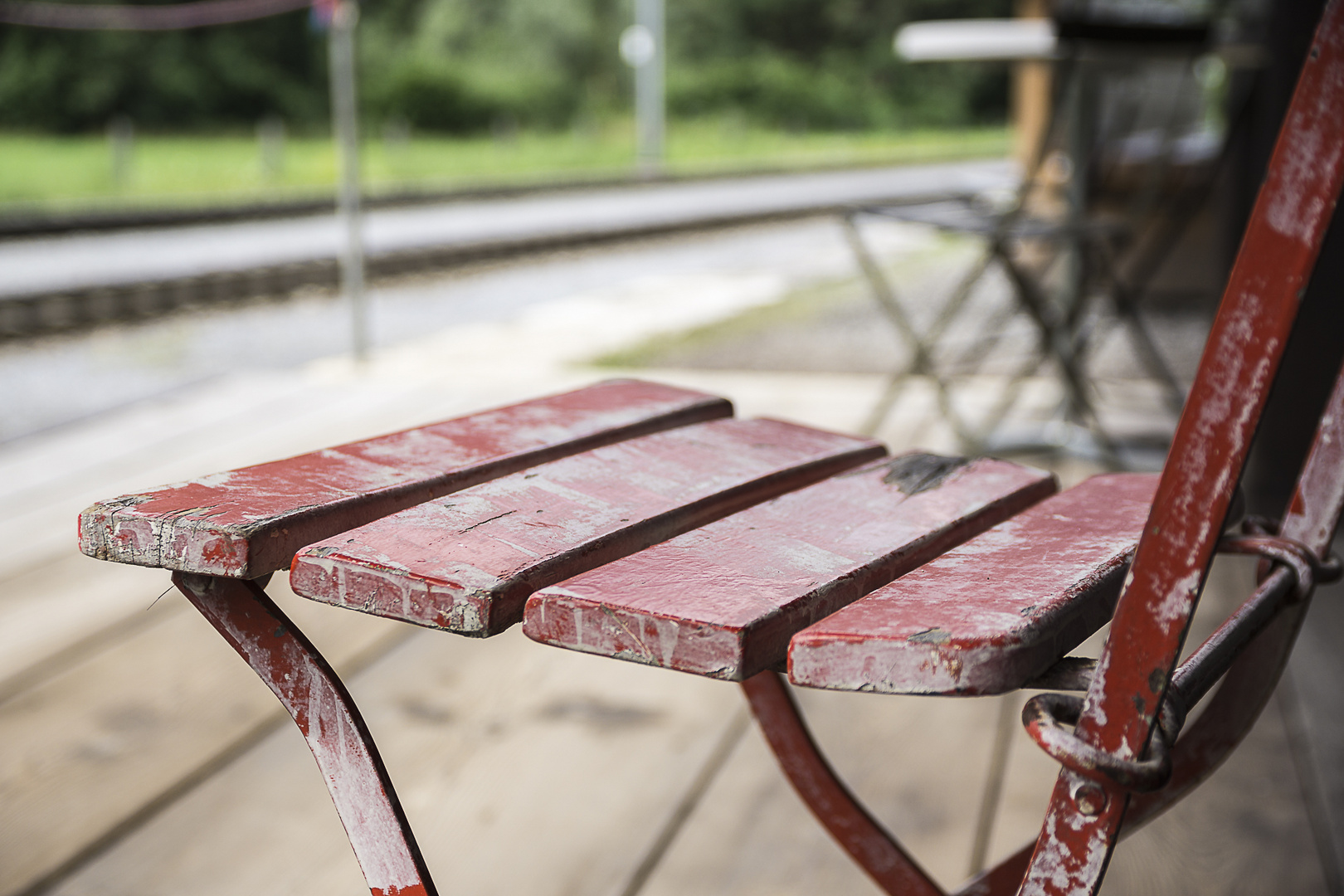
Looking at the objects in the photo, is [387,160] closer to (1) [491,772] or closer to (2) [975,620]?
(1) [491,772]

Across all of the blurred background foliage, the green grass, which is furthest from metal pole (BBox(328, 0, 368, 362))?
the blurred background foliage

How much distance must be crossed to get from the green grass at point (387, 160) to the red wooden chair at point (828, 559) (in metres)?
11.7

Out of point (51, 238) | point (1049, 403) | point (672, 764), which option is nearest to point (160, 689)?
point (672, 764)

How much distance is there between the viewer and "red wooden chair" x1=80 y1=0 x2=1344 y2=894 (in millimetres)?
487

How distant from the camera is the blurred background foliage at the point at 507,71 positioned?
77.0ft

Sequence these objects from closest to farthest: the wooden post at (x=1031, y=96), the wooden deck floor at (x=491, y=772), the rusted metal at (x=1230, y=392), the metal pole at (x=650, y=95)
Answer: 1. the rusted metal at (x=1230, y=392)
2. the wooden deck floor at (x=491, y=772)
3. the wooden post at (x=1031, y=96)
4. the metal pole at (x=650, y=95)

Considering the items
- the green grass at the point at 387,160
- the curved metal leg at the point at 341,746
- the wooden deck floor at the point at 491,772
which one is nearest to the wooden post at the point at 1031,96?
the wooden deck floor at the point at 491,772

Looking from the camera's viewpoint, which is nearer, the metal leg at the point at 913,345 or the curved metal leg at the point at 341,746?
the curved metal leg at the point at 341,746

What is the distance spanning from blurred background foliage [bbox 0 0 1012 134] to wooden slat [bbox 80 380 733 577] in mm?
24019

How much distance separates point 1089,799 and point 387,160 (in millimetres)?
19195

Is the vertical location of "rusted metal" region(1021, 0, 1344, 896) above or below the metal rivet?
above

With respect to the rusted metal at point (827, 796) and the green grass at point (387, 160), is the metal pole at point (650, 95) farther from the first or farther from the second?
the rusted metal at point (827, 796)

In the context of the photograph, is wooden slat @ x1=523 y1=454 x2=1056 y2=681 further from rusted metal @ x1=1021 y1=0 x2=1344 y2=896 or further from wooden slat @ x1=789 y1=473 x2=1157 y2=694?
rusted metal @ x1=1021 y1=0 x2=1344 y2=896

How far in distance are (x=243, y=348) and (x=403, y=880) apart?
5.14 m
